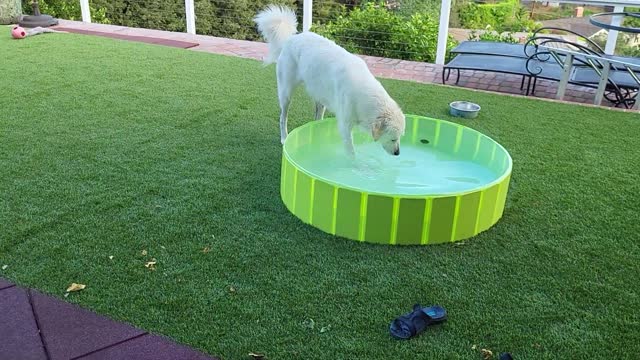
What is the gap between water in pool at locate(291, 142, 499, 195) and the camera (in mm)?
4266

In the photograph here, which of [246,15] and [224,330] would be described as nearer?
[224,330]

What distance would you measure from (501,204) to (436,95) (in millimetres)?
3215

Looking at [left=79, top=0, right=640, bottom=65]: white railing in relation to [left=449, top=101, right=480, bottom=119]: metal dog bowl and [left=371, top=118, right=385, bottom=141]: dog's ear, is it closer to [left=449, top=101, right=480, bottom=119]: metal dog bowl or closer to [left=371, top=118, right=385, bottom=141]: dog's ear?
[left=449, top=101, right=480, bottom=119]: metal dog bowl

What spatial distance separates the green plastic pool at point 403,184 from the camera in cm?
340

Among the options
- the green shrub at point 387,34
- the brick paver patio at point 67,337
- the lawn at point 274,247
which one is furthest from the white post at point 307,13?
the brick paver patio at point 67,337

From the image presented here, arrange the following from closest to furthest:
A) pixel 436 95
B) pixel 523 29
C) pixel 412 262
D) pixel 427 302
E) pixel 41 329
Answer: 1. pixel 41 329
2. pixel 427 302
3. pixel 412 262
4. pixel 436 95
5. pixel 523 29

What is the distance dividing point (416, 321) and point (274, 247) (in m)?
1.08

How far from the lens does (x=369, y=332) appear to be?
2.74m

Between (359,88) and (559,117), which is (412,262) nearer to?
(359,88)

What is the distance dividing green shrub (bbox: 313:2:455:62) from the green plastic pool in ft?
14.8

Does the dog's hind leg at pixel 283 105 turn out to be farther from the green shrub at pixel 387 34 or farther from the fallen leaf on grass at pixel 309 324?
the green shrub at pixel 387 34

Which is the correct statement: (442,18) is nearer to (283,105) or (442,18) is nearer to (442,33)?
(442,33)

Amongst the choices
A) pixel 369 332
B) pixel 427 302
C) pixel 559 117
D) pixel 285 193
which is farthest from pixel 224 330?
pixel 559 117

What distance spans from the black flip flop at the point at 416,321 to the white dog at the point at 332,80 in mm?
1418
